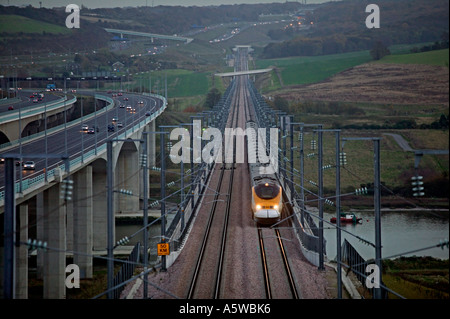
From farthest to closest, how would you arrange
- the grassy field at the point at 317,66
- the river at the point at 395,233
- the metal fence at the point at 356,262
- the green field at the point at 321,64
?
the grassy field at the point at 317,66
the green field at the point at 321,64
the river at the point at 395,233
the metal fence at the point at 356,262

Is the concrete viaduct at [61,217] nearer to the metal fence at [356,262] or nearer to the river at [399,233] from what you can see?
the metal fence at [356,262]

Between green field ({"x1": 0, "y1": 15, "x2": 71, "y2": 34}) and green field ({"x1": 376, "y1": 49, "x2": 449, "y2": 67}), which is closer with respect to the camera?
green field ({"x1": 376, "y1": 49, "x2": 449, "y2": 67})

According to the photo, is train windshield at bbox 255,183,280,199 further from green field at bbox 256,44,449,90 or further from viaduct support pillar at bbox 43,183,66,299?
green field at bbox 256,44,449,90

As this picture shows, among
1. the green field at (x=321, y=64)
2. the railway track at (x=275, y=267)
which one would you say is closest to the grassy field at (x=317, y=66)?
the green field at (x=321, y=64)

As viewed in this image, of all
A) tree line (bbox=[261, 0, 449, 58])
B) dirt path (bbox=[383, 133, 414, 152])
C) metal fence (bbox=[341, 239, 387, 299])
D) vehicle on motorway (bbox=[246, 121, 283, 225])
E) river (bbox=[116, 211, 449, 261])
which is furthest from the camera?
tree line (bbox=[261, 0, 449, 58])

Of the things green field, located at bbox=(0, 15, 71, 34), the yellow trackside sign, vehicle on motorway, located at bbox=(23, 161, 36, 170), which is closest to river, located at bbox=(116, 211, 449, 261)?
vehicle on motorway, located at bbox=(23, 161, 36, 170)

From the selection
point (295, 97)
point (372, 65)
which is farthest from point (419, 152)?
point (295, 97)
